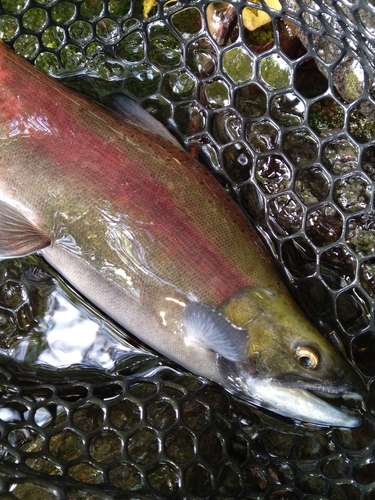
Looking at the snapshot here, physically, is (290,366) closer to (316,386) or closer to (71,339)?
(316,386)

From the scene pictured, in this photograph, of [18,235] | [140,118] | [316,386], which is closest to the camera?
[316,386]

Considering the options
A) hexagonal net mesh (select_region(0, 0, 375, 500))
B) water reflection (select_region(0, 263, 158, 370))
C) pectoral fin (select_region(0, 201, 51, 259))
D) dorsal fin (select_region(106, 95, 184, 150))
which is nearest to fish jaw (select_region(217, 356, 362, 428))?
hexagonal net mesh (select_region(0, 0, 375, 500))

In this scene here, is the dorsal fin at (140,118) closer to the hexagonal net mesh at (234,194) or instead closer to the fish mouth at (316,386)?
the hexagonal net mesh at (234,194)

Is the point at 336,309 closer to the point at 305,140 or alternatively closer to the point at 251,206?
the point at 251,206

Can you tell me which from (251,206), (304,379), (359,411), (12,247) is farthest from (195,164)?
(359,411)

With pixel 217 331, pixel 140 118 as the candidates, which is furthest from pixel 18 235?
pixel 217 331

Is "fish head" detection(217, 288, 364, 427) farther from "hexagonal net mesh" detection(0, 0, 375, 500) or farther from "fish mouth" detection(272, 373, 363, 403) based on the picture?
"hexagonal net mesh" detection(0, 0, 375, 500)
